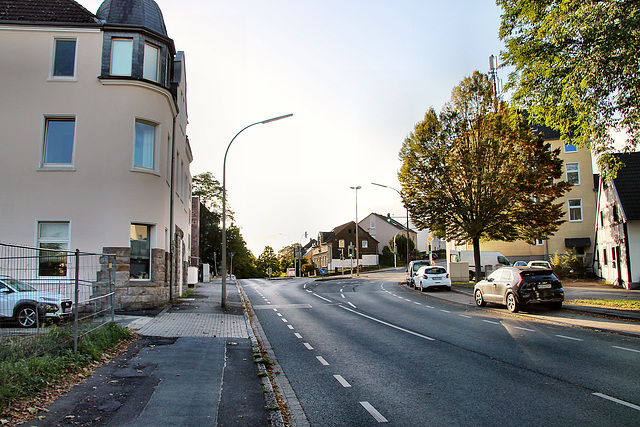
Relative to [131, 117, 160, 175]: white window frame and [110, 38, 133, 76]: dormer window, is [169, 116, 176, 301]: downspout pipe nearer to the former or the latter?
[131, 117, 160, 175]: white window frame

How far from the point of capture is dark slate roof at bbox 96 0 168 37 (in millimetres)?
17781

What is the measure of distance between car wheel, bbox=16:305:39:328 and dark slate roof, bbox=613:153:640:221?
88.9 feet

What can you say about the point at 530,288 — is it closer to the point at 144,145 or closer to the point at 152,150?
the point at 152,150

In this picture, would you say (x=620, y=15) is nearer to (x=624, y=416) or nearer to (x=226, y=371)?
(x=624, y=416)

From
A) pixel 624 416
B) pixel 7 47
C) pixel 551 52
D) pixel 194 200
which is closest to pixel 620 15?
pixel 551 52

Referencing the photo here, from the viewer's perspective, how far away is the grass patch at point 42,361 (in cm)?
559

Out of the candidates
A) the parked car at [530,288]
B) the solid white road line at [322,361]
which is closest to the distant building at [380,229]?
the parked car at [530,288]

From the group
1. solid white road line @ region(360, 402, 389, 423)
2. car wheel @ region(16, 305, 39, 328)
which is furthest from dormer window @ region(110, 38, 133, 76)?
solid white road line @ region(360, 402, 389, 423)

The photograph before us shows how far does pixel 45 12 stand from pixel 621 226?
98.4ft

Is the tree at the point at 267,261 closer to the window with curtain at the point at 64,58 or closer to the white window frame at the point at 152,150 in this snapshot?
the white window frame at the point at 152,150

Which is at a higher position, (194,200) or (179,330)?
(194,200)

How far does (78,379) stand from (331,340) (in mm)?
6120

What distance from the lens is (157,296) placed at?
1677 cm

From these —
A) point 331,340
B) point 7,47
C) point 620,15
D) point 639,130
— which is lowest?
point 331,340
